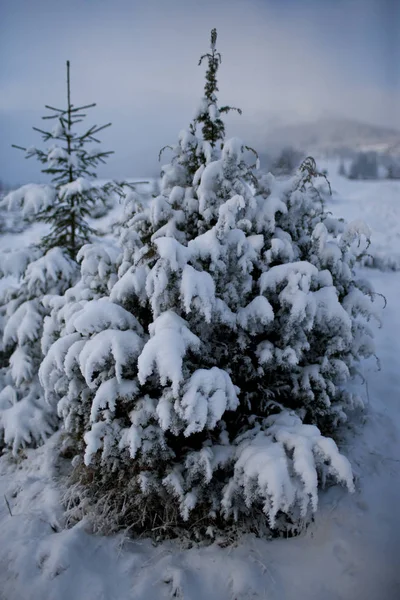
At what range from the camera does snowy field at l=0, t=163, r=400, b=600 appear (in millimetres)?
2982

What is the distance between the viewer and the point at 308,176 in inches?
151

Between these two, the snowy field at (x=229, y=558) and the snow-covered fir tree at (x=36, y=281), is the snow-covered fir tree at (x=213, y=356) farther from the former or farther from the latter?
the snow-covered fir tree at (x=36, y=281)

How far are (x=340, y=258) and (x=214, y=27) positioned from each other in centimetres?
283

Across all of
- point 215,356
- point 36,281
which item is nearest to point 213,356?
point 215,356

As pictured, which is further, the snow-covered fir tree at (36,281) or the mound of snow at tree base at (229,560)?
the snow-covered fir tree at (36,281)

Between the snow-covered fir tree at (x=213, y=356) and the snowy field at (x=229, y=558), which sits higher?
the snow-covered fir tree at (x=213, y=356)

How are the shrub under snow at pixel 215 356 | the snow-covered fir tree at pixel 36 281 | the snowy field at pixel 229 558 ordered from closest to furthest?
the shrub under snow at pixel 215 356 → the snowy field at pixel 229 558 → the snow-covered fir tree at pixel 36 281

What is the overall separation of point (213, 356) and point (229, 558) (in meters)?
1.90

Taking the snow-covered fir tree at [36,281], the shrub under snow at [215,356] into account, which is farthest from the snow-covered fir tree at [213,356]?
the snow-covered fir tree at [36,281]

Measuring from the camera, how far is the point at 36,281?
4891 millimetres

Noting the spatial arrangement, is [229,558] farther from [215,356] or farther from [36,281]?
[36,281]

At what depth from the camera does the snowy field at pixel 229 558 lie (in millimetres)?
2982

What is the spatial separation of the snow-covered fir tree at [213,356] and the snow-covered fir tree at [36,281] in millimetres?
1215

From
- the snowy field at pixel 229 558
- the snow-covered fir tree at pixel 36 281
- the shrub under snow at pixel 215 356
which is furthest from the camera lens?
the snow-covered fir tree at pixel 36 281
